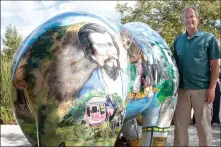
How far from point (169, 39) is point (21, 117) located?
18.9 feet

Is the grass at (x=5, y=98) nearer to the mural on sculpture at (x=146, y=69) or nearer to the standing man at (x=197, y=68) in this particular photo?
the standing man at (x=197, y=68)

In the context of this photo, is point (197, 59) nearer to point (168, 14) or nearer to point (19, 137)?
point (19, 137)

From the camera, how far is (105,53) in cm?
217

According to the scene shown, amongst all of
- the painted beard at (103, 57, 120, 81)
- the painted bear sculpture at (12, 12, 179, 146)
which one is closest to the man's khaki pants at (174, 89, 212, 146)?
the painted bear sculpture at (12, 12, 179, 146)

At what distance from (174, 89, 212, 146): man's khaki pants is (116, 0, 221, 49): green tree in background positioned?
4499 millimetres

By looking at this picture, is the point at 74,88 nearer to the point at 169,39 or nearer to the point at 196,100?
the point at 196,100

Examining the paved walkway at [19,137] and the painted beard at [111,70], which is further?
the paved walkway at [19,137]

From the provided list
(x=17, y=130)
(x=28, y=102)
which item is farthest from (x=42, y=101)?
(x=17, y=130)

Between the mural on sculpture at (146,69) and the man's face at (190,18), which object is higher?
the man's face at (190,18)

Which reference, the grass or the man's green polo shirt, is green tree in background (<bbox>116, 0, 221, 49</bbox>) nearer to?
the grass

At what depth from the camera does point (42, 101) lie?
2.10 metres

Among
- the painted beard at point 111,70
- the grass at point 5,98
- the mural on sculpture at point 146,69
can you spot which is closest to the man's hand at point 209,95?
the mural on sculpture at point 146,69

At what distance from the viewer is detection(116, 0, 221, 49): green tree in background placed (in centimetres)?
829

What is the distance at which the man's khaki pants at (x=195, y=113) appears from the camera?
12.1 ft
